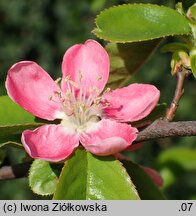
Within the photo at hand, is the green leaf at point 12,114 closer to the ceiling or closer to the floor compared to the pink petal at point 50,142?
closer to the ceiling

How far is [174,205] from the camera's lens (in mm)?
1272

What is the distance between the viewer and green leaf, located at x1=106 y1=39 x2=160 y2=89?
1.33 meters

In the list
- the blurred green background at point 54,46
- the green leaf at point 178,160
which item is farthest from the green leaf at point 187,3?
the blurred green background at point 54,46

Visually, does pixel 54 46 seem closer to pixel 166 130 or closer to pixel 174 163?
pixel 174 163

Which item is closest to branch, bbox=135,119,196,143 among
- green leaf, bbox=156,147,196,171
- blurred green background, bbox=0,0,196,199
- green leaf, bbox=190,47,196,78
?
green leaf, bbox=190,47,196,78

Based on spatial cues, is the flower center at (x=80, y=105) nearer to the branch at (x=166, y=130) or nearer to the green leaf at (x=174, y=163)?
the branch at (x=166, y=130)

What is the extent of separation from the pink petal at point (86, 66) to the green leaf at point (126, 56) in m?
0.02

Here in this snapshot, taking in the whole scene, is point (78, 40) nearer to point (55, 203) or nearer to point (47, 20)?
point (47, 20)

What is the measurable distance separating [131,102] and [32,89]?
21 cm

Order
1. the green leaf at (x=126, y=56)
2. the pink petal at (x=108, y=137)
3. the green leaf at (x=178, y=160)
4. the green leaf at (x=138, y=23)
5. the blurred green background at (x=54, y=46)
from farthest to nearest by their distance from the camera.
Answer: the blurred green background at (x=54, y=46) → the green leaf at (x=178, y=160) → the green leaf at (x=126, y=56) → the green leaf at (x=138, y=23) → the pink petal at (x=108, y=137)

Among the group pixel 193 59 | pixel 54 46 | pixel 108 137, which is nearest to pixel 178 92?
pixel 193 59

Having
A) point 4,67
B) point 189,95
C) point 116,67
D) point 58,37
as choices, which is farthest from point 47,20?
point 116,67

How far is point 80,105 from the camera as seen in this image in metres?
1.40

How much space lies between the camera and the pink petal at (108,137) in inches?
44.3
